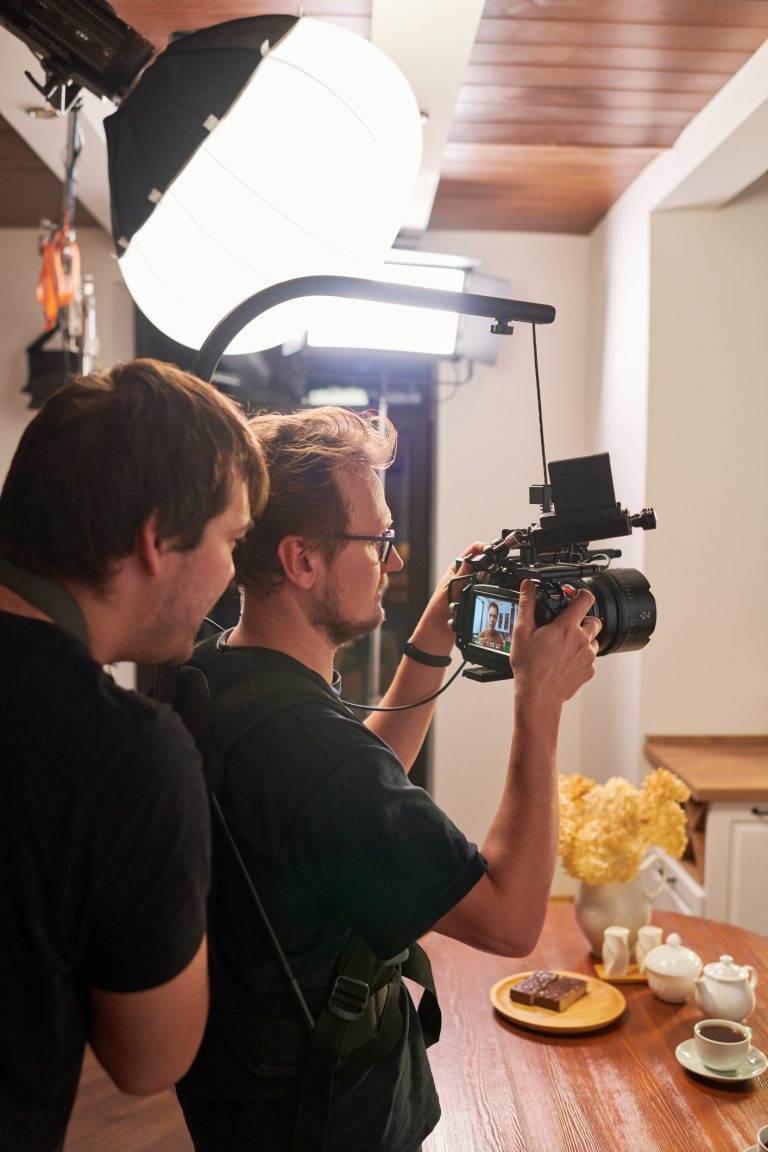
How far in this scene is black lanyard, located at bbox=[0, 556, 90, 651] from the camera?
79 cm

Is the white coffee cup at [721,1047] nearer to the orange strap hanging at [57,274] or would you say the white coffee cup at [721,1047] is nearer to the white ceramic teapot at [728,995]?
the white ceramic teapot at [728,995]

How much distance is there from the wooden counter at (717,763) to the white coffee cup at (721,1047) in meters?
1.47

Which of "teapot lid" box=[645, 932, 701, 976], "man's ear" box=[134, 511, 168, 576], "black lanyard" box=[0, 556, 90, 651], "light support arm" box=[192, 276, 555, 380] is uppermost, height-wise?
"light support arm" box=[192, 276, 555, 380]

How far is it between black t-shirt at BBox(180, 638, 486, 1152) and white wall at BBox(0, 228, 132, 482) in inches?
129

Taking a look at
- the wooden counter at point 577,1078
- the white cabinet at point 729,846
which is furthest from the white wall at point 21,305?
the wooden counter at point 577,1078

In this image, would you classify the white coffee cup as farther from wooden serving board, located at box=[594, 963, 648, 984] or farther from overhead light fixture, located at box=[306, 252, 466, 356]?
overhead light fixture, located at box=[306, 252, 466, 356]

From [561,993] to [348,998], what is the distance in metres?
0.75

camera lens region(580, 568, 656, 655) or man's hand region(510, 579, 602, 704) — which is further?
camera lens region(580, 568, 656, 655)

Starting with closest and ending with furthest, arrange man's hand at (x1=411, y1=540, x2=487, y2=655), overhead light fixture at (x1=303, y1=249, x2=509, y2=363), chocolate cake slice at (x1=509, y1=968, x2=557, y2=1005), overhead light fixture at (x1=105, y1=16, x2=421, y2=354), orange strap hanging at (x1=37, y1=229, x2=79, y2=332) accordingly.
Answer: overhead light fixture at (x1=105, y1=16, x2=421, y2=354), man's hand at (x1=411, y1=540, x2=487, y2=655), chocolate cake slice at (x1=509, y1=968, x2=557, y2=1005), orange strap hanging at (x1=37, y1=229, x2=79, y2=332), overhead light fixture at (x1=303, y1=249, x2=509, y2=363)

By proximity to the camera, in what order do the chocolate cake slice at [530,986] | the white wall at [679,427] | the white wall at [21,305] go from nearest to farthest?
the chocolate cake slice at [530,986] → the white wall at [679,427] → the white wall at [21,305]

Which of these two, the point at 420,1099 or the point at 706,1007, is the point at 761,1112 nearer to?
the point at 706,1007

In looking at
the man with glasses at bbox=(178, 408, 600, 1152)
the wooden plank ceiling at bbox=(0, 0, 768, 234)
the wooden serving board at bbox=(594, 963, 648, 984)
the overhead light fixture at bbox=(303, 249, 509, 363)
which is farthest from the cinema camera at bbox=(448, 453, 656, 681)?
the wooden plank ceiling at bbox=(0, 0, 768, 234)

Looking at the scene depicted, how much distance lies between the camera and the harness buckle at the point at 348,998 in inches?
40.0

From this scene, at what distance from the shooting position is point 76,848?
727mm
